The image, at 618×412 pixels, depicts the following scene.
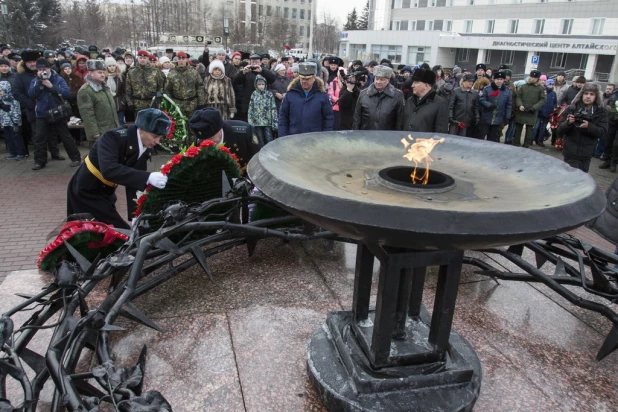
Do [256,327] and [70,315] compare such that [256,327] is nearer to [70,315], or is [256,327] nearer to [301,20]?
[70,315]

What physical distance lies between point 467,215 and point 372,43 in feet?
185

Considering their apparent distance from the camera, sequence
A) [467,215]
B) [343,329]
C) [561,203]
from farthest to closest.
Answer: [343,329]
[561,203]
[467,215]

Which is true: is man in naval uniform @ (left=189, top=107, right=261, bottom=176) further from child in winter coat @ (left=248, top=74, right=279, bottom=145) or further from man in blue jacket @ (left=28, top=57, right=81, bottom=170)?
man in blue jacket @ (left=28, top=57, right=81, bottom=170)

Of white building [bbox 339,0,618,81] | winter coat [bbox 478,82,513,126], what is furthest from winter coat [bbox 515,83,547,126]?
white building [bbox 339,0,618,81]

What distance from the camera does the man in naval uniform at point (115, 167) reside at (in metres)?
3.70

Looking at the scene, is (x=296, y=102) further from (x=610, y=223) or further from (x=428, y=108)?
(x=610, y=223)

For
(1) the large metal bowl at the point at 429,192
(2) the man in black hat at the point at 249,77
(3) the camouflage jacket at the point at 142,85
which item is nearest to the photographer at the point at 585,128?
(1) the large metal bowl at the point at 429,192

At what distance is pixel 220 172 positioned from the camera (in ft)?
12.2

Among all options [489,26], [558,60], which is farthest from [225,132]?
[489,26]

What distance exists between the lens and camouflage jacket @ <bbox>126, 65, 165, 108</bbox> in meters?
9.02

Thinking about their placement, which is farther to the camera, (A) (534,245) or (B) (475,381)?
(A) (534,245)

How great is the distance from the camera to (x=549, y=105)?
36.7 feet

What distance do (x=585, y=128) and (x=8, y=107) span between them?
29.9ft

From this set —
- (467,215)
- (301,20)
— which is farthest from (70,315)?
(301,20)
